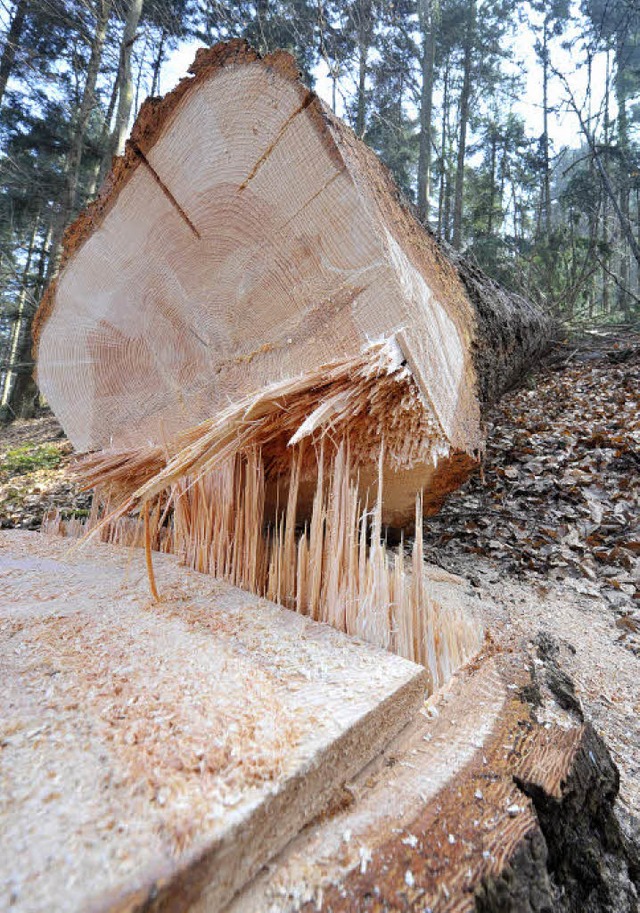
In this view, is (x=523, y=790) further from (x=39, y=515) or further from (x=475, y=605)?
(x=39, y=515)

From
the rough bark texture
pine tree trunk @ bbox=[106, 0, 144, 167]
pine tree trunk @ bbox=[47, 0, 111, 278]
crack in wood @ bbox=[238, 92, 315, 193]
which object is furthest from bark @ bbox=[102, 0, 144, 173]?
crack in wood @ bbox=[238, 92, 315, 193]

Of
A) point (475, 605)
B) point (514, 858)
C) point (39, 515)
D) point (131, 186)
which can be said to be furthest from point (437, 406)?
point (39, 515)

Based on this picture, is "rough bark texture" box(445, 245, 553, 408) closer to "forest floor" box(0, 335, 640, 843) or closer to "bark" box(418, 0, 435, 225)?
"forest floor" box(0, 335, 640, 843)

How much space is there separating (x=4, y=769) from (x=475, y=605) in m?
1.06

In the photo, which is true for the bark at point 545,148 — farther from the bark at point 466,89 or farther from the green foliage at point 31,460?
the green foliage at point 31,460

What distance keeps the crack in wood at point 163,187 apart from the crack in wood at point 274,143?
0.22 metres

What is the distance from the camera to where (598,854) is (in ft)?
2.24

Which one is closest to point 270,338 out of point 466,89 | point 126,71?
point 126,71

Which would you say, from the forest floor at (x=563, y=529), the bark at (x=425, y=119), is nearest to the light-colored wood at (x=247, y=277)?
the forest floor at (x=563, y=529)

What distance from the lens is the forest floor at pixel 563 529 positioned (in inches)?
49.0

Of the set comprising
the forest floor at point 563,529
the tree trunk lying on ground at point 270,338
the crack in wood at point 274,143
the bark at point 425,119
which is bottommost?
the forest floor at point 563,529

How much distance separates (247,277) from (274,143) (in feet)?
1.07

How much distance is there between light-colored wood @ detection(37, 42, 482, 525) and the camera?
105 cm

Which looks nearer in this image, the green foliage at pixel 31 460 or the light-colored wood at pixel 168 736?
the light-colored wood at pixel 168 736
